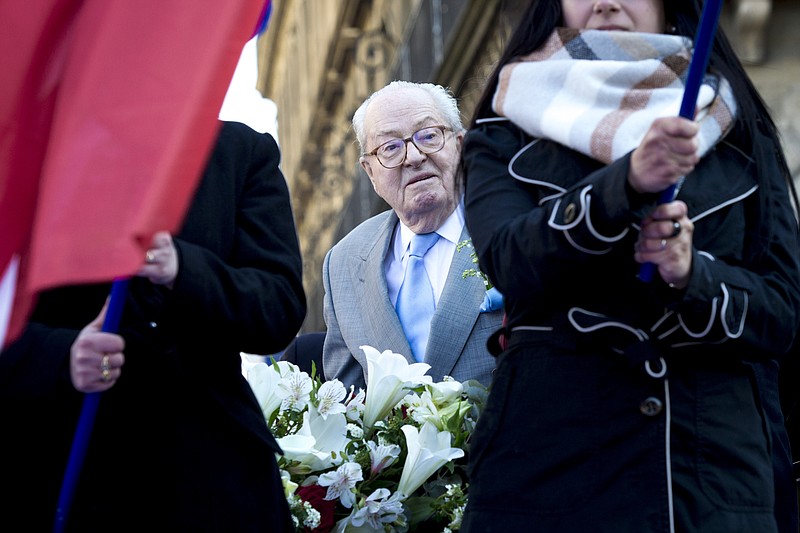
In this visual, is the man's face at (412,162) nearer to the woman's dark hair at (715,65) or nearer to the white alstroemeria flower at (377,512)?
the white alstroemeria flower at (377,512)

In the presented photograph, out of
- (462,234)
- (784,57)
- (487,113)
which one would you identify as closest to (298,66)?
(784,57)

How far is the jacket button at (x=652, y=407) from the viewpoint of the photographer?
3.52m

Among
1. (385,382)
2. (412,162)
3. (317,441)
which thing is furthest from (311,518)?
(412,162)

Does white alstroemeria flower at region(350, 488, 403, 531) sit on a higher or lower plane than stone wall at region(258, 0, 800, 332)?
lower

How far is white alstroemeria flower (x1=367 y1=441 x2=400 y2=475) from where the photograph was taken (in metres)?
5.16

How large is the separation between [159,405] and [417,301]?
2424 mm

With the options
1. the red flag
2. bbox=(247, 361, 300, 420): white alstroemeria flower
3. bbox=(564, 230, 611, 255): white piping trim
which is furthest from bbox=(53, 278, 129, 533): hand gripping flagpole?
bbox=(247, 361, 300, 420): white alstroemeria flower

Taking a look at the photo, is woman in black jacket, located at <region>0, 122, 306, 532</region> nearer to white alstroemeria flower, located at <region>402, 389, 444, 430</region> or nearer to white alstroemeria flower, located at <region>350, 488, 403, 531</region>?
white alstroemeria flower, located at <region>350, 488, 403, 531</region>

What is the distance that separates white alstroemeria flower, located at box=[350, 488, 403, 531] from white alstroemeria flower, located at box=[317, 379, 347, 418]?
30 cm

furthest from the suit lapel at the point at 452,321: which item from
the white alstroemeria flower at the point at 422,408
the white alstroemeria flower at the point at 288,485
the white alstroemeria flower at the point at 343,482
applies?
the white alstroemeria flower at the point at 288,485

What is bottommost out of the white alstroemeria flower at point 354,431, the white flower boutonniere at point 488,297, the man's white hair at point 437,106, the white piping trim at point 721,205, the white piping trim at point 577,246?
the white alstroemeria flower at point 354,431

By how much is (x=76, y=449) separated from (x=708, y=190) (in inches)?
54.6

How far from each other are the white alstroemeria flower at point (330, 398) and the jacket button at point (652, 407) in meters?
1.78

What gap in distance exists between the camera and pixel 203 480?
12.2 feet
